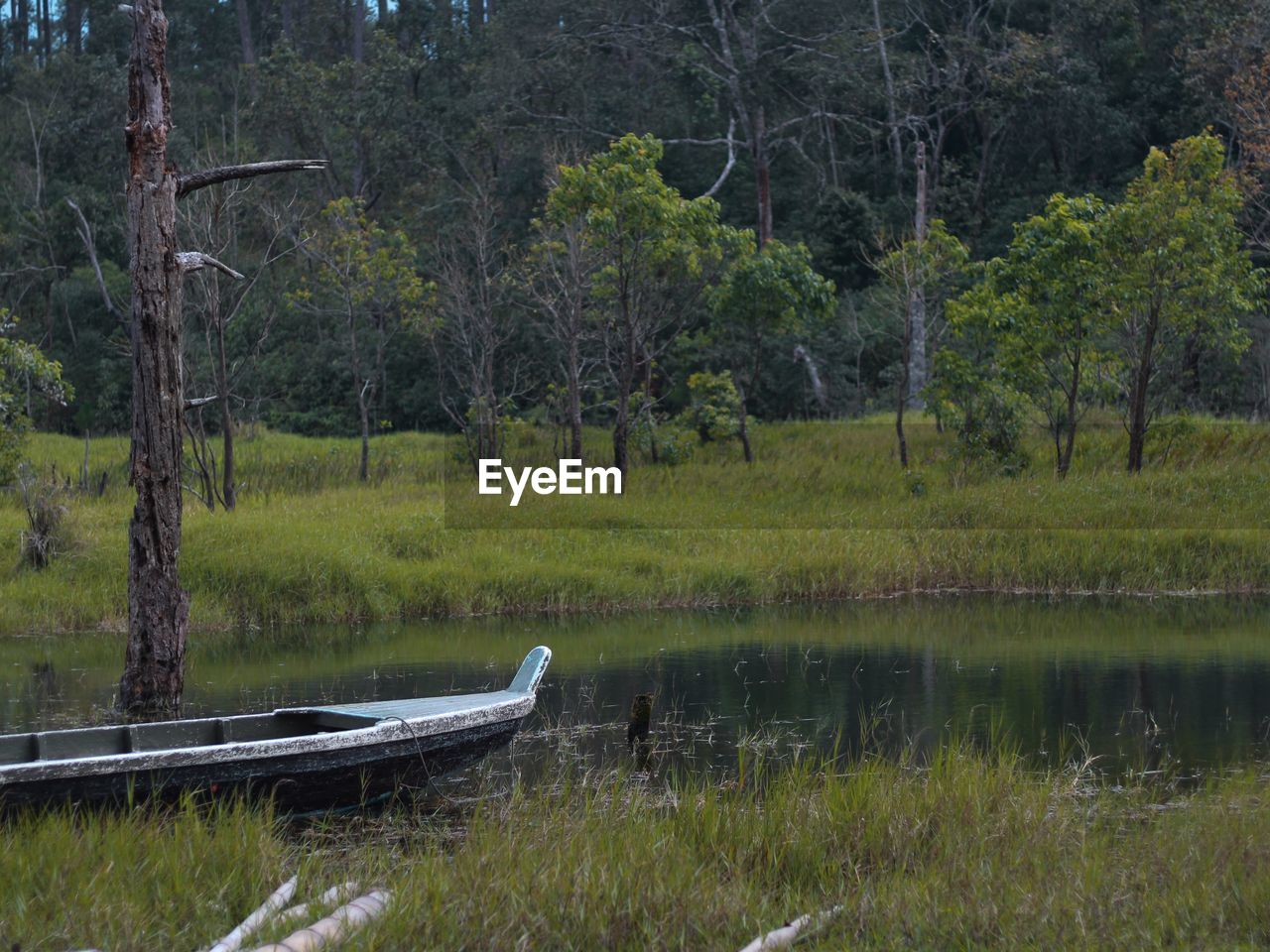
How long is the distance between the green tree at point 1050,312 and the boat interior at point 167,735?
16749mm

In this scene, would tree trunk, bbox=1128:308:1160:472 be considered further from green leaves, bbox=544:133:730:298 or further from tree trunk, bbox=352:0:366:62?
tree trunk, bbox=352:0:366:62

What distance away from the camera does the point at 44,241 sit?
1486 inches

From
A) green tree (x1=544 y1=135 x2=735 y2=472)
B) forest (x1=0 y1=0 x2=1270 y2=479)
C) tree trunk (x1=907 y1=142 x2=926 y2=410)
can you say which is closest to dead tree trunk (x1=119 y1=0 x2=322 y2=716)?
forest (x1=0 y1=0 x2=1270 y2=479)

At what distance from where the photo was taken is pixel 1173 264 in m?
23.5

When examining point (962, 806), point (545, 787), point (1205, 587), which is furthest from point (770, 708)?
point (1205, 587)

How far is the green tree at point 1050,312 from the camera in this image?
24.0 meters

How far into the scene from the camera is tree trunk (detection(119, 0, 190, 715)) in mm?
10203

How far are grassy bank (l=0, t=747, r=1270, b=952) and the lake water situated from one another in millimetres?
2460

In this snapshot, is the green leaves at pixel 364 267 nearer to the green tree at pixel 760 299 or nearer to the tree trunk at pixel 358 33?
the green tree at pixel 760 299

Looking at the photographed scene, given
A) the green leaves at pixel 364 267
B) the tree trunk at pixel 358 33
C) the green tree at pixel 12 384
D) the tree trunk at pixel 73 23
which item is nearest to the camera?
the green tree at pixel 12 384

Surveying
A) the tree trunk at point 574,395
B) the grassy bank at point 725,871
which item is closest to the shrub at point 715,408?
the tree trunk at point 574,395

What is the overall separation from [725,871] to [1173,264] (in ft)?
63.0

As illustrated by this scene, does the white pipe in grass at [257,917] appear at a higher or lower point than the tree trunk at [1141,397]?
lower

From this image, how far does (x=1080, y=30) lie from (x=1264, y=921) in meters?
33.7
